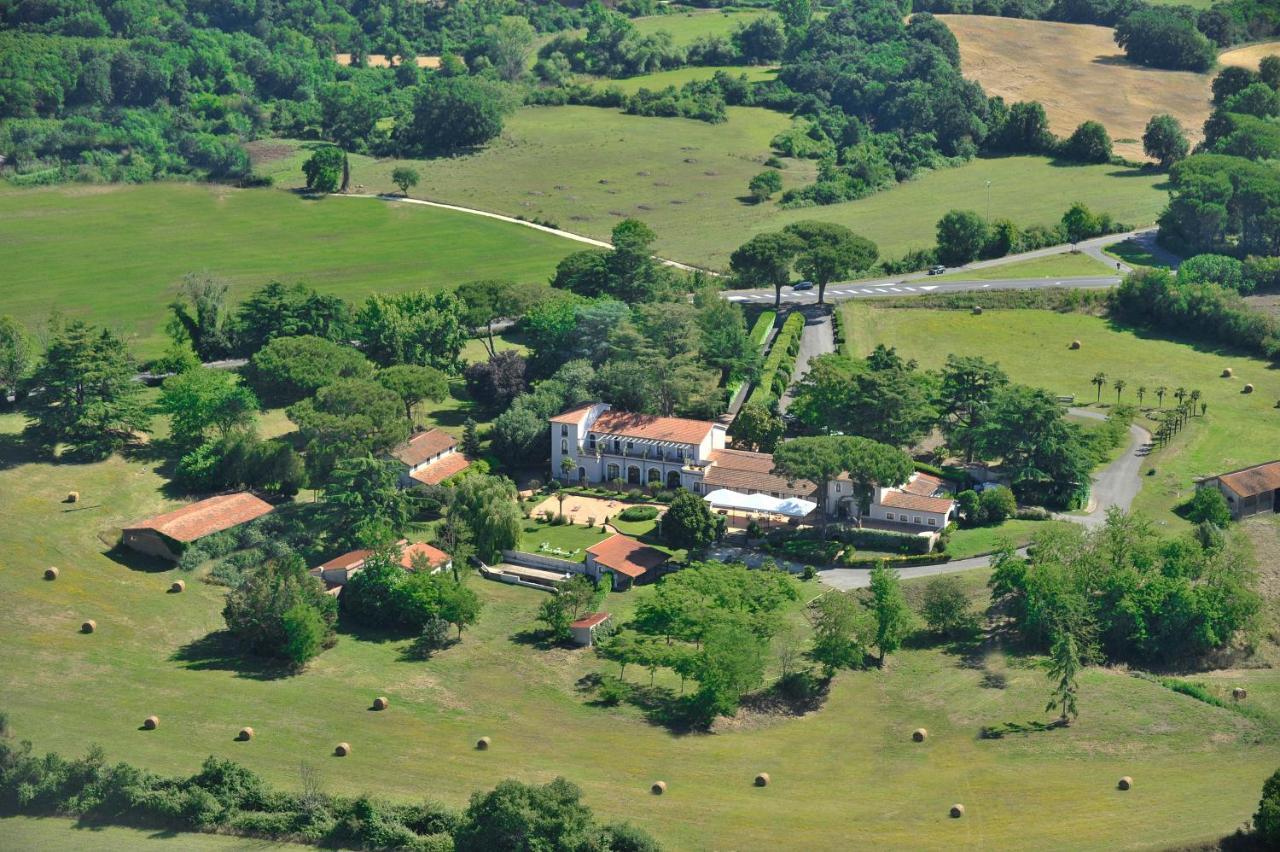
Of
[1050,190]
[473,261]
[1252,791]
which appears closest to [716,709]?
[1252,791]

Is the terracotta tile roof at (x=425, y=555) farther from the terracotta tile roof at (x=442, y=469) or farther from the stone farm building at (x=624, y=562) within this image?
the terracotta tile roof at (x=442, y=469)

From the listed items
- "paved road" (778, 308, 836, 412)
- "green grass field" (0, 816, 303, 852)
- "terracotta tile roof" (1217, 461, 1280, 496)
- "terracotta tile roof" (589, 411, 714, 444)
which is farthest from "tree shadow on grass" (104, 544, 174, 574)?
"terracotta tile roof" (1217, 461, 1280, 496)

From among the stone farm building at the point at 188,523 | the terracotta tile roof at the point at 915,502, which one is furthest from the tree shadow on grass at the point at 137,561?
the terracotta tile roof at the point at 915,502

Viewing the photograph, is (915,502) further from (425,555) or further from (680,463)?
(425,555)

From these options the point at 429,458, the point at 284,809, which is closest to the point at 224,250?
the point at 429,458

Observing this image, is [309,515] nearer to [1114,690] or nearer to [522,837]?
[522,837]

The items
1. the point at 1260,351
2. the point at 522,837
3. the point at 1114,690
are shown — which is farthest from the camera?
the point at 1260,351
